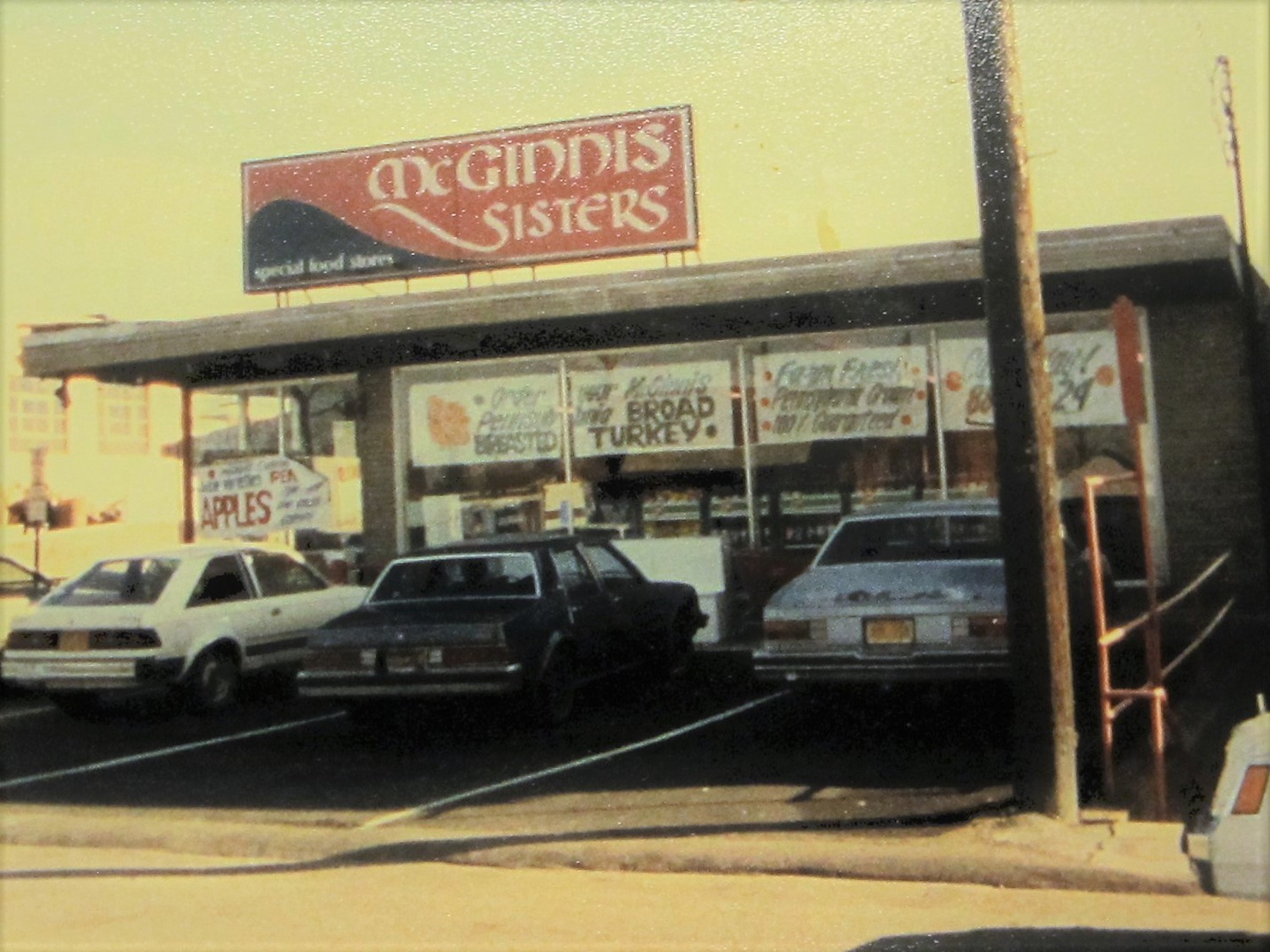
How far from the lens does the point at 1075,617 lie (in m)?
9.35

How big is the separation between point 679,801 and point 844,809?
0.93 metres

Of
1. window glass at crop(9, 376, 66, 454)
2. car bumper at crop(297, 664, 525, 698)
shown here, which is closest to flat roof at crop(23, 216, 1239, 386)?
window glass at crop(9, 376, 66, 454)

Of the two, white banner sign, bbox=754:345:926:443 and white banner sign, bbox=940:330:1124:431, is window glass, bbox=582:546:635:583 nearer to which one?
white banner sign, bbox=754:345:926:443

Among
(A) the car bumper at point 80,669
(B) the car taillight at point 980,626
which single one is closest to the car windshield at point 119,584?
(A) the car bumper at point 80,669

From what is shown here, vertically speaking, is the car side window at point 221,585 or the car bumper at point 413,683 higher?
the car side window at point 221,585

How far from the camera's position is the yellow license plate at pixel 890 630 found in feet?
27.8

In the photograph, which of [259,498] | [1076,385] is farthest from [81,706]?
[1076,385]

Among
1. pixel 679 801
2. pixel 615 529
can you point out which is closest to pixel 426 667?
pixel 679 801

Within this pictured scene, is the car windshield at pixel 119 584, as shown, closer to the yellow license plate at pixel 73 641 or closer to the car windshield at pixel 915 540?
the yellow license plate at pixel 73 641

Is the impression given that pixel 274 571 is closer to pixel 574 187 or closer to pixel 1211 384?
pixel 574 187

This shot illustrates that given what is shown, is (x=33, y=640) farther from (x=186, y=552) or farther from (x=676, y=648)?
(x=676, y=648)

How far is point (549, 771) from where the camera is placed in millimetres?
8578

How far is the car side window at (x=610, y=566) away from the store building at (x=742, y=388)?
3.44m

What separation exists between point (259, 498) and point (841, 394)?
23.5 ft
